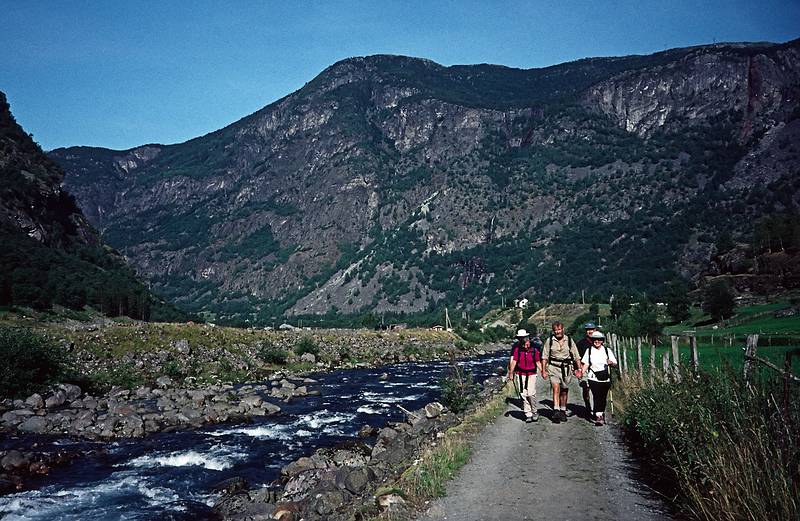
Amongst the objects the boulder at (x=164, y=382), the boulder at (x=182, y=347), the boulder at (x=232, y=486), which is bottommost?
the boulder at (x=232, y=486)

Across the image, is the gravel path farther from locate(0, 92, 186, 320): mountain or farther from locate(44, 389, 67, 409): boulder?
locate(0, 92, 186, 320): mountain

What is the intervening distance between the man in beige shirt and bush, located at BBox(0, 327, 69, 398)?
25221 millimetres

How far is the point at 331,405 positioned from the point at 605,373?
1829 centimetres

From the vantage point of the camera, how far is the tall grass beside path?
18.2 ft

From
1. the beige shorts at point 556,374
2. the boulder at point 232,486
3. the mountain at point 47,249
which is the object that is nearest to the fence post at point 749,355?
the beige shorts at point 556,374

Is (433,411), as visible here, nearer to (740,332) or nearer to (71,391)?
(71,391)

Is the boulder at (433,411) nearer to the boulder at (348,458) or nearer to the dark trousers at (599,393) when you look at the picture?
the boulder at (348,458)

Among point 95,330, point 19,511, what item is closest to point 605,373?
point 19,511

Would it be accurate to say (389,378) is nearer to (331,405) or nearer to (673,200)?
(331,405)

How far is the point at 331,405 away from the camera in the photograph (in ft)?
94.2

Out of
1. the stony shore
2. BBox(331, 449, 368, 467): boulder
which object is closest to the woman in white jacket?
the stony shore

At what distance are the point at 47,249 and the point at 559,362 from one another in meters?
82.4

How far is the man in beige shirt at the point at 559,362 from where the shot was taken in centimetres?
1509

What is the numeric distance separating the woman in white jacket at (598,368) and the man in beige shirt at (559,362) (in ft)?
1.83
